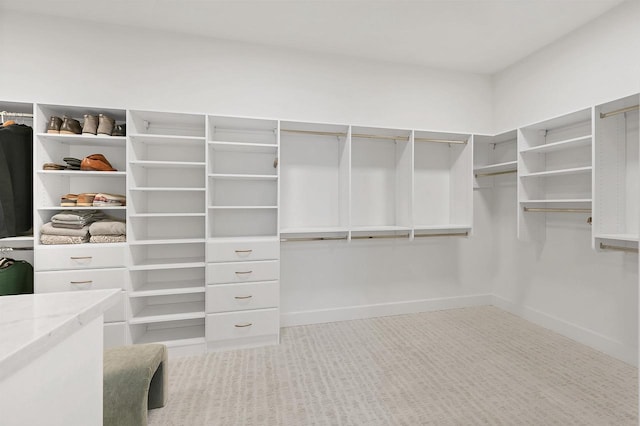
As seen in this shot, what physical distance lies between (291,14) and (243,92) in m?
0.83

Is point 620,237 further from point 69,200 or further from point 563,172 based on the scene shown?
point 69,200

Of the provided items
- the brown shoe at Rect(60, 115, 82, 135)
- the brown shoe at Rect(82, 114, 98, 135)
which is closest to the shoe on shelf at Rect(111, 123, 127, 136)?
the brown shoe at Rect(82, 114, 98, 135)

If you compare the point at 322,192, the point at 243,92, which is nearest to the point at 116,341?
the point at 322,192

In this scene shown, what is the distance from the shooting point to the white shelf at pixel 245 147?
2650 mm

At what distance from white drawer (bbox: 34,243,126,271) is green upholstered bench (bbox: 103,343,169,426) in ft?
2.85

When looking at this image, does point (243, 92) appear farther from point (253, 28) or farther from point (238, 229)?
point (238, 229)

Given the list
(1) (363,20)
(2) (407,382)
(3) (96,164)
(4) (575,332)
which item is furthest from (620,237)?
(3) (96,164)

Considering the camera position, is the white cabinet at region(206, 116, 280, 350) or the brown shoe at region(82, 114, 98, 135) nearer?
the brown shoe at region(82, 114, 98, 135)

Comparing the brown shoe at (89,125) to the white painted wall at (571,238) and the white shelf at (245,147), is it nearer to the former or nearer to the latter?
the white shelf at (245,147)

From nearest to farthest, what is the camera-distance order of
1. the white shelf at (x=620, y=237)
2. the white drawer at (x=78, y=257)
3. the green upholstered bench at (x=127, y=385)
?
the green upholstered bench at (x=127, y=385), the white shelf at (x=620, y=237), the white drawer at (x=78, y=257)

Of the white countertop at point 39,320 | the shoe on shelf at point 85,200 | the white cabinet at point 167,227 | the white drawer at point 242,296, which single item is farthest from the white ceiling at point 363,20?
the white countertop at point 39,320

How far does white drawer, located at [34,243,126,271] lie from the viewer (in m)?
2.28

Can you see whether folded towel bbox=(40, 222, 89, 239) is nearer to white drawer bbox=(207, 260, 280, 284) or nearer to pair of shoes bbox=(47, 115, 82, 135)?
pair of shoes bbox=(47, 115, 82, 135)

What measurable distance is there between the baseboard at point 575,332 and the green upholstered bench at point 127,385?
344 cm
